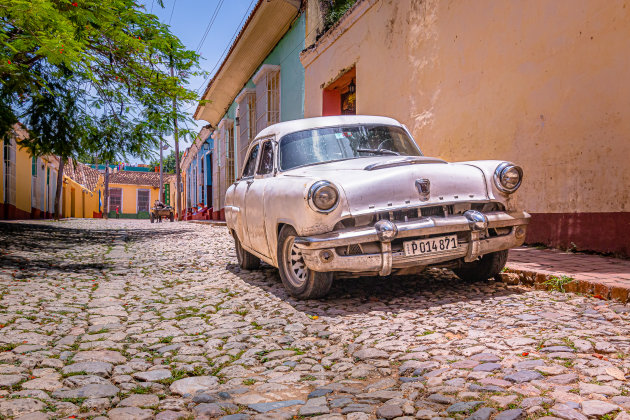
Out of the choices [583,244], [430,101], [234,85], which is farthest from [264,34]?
[583,244]

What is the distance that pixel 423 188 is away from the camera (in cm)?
380

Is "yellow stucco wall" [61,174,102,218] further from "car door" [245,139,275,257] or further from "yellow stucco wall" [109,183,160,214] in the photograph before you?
"car door" [245,139,275,257]

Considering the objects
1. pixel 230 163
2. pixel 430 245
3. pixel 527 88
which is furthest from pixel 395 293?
pixel 230 163

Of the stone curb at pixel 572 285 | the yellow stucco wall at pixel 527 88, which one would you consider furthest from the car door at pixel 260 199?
the yellow stucco wall at pixel 527 88

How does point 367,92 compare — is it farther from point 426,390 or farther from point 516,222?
point 426,390

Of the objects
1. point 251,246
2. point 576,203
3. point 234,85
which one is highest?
point 234,85

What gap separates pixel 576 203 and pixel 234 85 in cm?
1582

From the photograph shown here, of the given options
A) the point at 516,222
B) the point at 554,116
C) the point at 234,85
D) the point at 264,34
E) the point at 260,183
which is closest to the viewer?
the point at 516,222

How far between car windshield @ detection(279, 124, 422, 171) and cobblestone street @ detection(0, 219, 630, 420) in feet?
3.95

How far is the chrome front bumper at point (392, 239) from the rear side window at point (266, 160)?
1.40m

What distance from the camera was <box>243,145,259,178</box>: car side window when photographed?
221 inches

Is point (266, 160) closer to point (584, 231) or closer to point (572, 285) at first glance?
point (572, 285)

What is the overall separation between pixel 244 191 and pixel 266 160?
18.9 inches

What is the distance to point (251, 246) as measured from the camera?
5.24 meters
